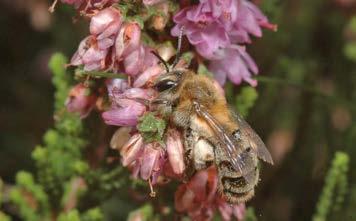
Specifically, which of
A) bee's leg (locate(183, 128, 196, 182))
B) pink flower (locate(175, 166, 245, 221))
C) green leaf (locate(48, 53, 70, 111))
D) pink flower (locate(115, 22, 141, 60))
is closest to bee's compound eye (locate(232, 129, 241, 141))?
bee's leg (locate(183, 128, 196, 182))

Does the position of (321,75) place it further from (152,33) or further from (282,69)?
(152,33)

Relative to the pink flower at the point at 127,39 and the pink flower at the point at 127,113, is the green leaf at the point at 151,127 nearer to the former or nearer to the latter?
the pink flower at the point at 127,113

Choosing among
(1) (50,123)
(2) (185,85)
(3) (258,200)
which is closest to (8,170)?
(1) (50,123)

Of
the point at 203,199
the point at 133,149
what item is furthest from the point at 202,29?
the point at 203,199

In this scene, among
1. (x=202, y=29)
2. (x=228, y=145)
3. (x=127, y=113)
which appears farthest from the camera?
(x=202, y=29)

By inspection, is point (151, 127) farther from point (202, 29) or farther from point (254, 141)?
point (202, 29)

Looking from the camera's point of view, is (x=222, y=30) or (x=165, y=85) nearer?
(x=165, y=85)

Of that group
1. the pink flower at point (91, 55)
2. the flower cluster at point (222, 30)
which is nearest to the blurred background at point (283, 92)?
the flower cluster at point (222, 30)
